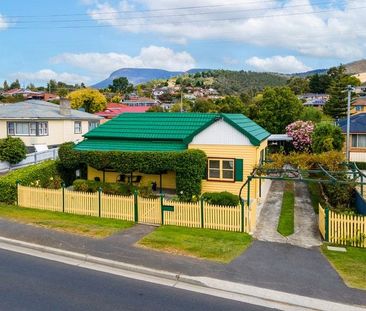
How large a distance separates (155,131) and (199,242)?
11885 mm

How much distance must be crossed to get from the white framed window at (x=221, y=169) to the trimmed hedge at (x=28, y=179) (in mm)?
8657

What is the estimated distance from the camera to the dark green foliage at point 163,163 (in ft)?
72.4

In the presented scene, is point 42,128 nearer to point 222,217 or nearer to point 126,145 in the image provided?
point 126,145

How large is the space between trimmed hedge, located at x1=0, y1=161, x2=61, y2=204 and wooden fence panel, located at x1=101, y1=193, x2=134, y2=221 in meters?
5.22

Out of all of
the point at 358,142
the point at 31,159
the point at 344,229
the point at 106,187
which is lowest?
the point at 344,229

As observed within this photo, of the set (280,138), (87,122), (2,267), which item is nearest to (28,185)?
(2,267)

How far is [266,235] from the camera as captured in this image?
16391 mm

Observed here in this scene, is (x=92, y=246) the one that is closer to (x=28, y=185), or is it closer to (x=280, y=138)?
(x=28, y=185)

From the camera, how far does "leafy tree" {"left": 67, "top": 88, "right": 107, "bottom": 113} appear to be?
84.9 m

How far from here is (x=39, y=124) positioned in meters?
39.9

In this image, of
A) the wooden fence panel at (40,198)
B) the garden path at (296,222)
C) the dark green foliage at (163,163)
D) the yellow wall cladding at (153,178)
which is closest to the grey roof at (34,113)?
the yellow wall cladding at (153,178)

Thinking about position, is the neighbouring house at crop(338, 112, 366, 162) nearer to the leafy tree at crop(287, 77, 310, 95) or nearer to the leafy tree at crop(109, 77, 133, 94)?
the leafy tree at crop(287, 77, 310, 95)

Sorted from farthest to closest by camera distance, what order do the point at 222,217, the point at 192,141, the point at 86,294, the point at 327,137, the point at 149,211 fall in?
the point at 327,137
the point at 192,141
the point at 149,211
the point at 222,217
the point at 86,294

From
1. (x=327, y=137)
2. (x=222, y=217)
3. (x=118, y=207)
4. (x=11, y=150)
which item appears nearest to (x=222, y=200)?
(x=222, y=217)
